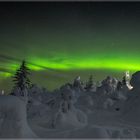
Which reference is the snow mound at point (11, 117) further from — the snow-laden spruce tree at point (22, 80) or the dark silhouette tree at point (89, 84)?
the dark silhouette tree at point (89, 84)

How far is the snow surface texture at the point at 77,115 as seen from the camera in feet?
52.2

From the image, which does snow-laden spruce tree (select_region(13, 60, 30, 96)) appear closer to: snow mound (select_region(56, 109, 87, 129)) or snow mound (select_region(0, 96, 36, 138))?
snow mound (select_region(56, 109, 87, 129))

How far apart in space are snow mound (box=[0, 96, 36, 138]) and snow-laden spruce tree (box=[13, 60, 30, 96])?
30716 mm

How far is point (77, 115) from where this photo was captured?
31078 mm

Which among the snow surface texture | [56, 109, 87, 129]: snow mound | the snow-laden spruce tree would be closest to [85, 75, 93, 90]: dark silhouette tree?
the snow surface texture

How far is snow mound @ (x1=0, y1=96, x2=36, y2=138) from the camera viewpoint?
15.7 meters

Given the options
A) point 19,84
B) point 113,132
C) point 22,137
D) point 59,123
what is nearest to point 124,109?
point 19,84

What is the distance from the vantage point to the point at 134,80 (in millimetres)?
43969

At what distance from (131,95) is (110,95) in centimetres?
1097

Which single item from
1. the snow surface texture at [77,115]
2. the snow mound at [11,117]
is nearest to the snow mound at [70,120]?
the snow surface texture at [77,115]

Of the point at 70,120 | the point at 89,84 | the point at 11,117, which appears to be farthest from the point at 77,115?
the point at 89,84

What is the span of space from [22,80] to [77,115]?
18.9 meters

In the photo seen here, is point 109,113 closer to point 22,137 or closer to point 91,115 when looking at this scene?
point 91,115

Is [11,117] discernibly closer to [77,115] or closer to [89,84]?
[77,115]
